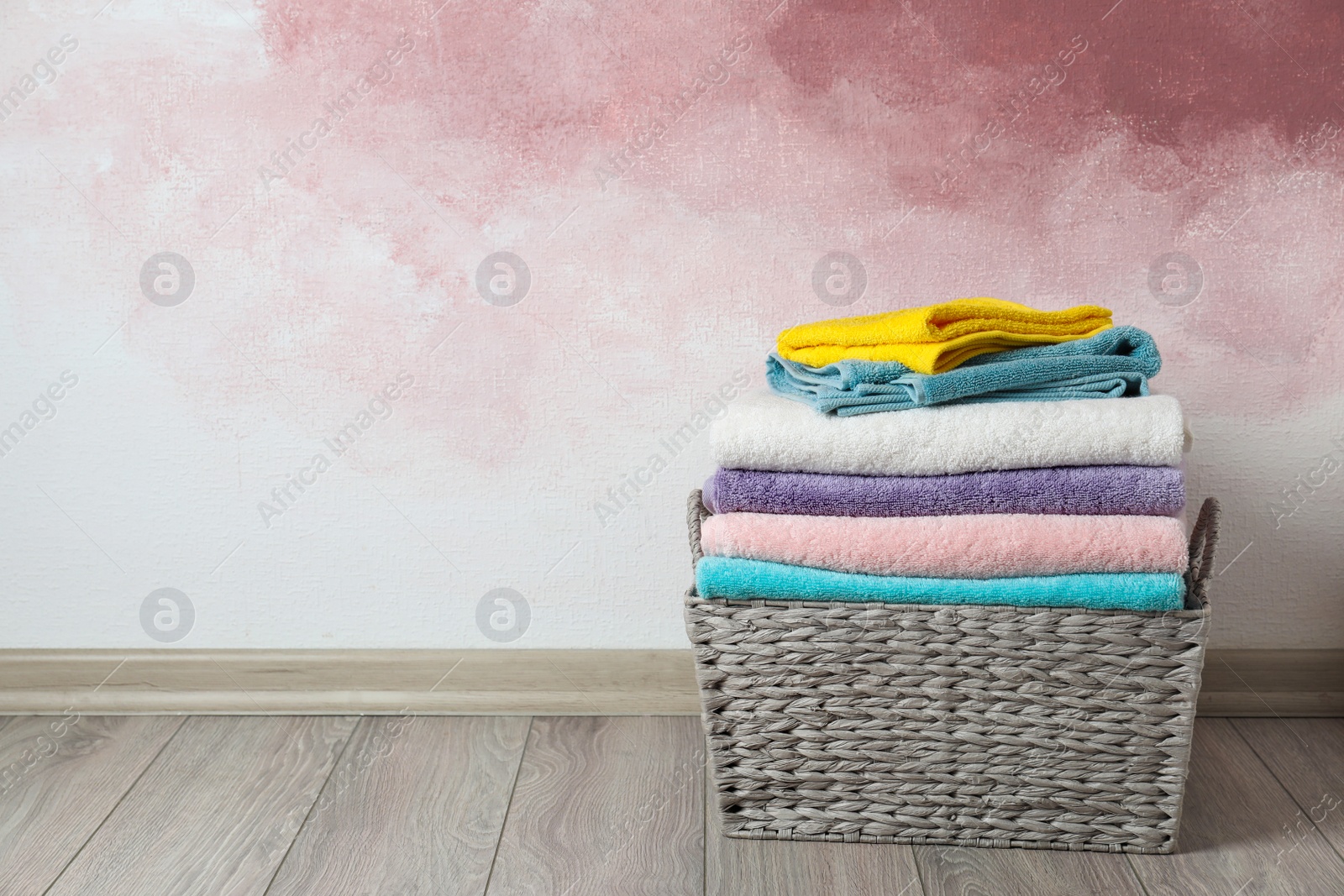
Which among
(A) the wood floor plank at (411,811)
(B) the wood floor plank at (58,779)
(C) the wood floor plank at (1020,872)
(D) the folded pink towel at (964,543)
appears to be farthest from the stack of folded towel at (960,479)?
(B) the wood floor plank at (58,779)

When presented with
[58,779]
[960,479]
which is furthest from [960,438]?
[58,779]

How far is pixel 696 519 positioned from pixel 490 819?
39cm

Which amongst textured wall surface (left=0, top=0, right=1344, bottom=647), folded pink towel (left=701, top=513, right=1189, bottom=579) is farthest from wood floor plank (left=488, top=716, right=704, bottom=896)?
folded pink towel (left=701, top=513, right=1189, bottom=579)

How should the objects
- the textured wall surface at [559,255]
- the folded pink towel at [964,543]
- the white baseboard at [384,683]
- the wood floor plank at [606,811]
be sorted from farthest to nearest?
1. the white baseboard at [384,683]
2. the textured wall surface at [559,255]
3. the wood floor plank at [606,811]
4. the folded pink towel at [964,543]

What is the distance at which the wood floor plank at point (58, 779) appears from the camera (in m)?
1.04

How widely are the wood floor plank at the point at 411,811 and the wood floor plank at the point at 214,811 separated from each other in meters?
0.03

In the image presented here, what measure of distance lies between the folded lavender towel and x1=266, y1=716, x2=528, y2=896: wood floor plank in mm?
454

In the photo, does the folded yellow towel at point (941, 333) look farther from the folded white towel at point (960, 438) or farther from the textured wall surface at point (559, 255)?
the textured wall surface at point (559, 255)

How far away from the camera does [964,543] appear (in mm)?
883

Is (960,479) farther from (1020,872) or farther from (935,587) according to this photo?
(1020,872)

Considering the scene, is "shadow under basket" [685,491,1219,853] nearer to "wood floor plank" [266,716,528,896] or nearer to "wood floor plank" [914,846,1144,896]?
"wood floor plank" [914,846,1144,896]

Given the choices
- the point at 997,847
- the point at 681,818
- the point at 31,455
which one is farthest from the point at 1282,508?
the point at 31,455

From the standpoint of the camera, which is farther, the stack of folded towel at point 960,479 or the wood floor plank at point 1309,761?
the wood floor plank at point 1309,761

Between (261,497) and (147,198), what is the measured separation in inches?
15.6
